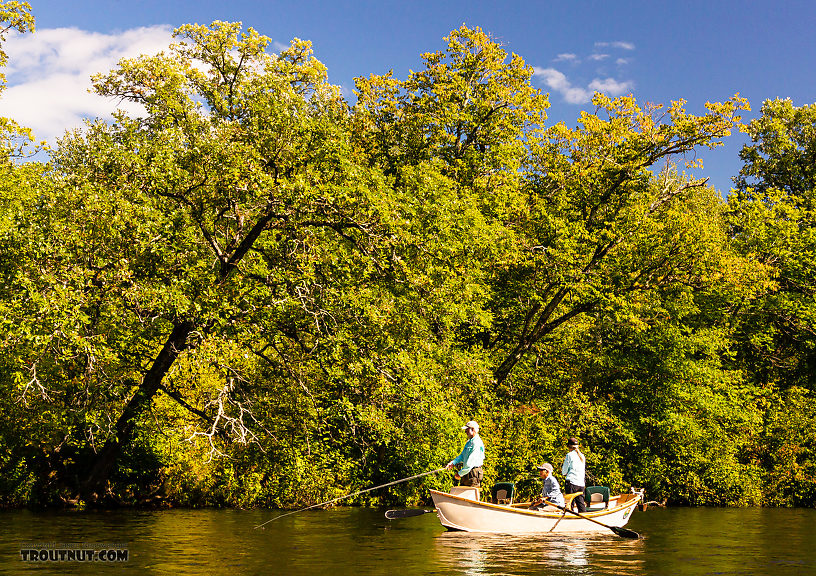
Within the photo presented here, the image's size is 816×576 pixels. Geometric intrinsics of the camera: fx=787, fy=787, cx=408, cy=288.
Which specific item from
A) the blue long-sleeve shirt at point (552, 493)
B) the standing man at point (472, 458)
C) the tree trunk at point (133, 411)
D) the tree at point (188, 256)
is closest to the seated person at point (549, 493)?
the blue long-sleeve shirt at point (552, 493)

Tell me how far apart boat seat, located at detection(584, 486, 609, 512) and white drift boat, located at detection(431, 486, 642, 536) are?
0.84 m

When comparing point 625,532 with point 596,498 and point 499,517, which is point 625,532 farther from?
point 499,517

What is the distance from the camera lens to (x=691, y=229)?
31.8m

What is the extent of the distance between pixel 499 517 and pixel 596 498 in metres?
3.94

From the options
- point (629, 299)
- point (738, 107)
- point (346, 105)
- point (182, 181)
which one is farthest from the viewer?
point (346, 105)

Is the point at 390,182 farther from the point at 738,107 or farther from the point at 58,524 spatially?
the point at 58,524

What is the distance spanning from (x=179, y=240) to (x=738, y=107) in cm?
2176

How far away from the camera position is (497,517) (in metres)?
17.6

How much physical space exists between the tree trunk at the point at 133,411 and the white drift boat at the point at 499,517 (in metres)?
8.66

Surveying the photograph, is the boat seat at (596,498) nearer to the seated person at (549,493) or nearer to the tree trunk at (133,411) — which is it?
the seated person at (549,493)

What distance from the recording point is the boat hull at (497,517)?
17359 mm

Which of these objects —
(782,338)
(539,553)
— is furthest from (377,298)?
(782,338)

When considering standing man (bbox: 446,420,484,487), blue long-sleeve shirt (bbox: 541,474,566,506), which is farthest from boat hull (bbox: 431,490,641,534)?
standing man (bbox: 446,420,484,487)

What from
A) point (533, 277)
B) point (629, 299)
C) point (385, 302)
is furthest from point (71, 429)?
point (629, 299)
